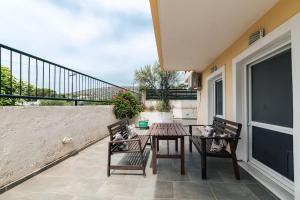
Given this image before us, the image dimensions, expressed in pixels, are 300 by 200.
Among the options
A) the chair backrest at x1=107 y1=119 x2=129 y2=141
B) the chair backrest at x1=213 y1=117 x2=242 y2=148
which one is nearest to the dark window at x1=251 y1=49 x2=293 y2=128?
the chair backrest at x1=213 y1=117 x2=242 y2=148

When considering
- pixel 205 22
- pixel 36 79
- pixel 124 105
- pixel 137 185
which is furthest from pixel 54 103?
Result: pixel 124 105

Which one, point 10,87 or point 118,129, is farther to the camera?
point 118,129

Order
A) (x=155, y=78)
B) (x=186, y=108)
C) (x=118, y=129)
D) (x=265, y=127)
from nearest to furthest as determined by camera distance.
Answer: (x=265, y=127), (x=118, y=129), (x=186, y=108), (x=155, y=78)

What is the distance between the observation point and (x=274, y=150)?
316cm

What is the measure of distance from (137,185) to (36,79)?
262 centimetres

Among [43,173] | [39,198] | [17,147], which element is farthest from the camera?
[43,173]

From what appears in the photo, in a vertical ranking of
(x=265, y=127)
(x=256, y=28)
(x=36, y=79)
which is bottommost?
(x=265, y=127)

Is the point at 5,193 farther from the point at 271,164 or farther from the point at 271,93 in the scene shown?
the point at 271,93

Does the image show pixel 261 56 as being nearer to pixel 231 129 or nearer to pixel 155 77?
pixel 231 129

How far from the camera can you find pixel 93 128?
636 centimetres

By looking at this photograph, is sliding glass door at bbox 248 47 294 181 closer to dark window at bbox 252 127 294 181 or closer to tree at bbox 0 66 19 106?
dark window at bbox 252 127 294 181

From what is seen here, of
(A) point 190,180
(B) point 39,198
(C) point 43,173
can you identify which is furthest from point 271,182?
(C) point 43,173

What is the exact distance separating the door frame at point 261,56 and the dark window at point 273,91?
0.66 feet

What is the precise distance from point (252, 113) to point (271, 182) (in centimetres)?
136
